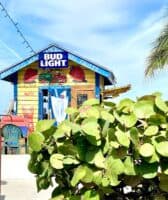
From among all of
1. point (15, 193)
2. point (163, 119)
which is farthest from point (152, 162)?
point (15, 193)

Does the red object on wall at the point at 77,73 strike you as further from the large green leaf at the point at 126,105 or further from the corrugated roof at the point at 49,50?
the large green leaf at the point at 126,105

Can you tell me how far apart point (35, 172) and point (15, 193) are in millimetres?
4909

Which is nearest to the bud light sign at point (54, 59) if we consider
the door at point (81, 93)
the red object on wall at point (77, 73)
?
the red object on wall at point (77, 73)

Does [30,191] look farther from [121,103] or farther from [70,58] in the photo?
[70,58]

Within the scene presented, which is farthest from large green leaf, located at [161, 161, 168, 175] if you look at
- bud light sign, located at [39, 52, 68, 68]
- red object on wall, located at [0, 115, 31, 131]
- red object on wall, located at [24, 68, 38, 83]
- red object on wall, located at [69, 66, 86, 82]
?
red object on wall, located at [24, 68, 38, 83]

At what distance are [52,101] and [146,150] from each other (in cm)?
1519

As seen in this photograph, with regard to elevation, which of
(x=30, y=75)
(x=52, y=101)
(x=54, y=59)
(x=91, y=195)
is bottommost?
(x=91, y=195)

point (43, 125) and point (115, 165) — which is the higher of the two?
point (43, 125)

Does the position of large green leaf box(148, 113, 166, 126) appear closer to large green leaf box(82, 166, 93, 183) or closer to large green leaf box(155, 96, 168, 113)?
large green leaf box(155, 96, 168, 113)

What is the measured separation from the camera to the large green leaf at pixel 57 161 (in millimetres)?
Answer: 2699

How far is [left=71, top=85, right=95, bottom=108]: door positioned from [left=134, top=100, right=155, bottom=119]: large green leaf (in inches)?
595

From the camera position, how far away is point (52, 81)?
60.3 ft

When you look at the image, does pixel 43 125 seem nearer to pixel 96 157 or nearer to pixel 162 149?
pixel 96 157

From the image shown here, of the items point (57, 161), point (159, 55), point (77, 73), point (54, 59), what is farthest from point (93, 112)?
point (77, 73)
